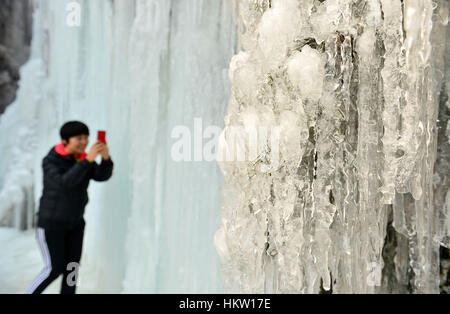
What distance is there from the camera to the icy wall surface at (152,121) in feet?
5.94

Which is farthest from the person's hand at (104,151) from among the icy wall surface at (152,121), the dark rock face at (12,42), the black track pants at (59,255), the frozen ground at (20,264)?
the dark rock face at (12,42)

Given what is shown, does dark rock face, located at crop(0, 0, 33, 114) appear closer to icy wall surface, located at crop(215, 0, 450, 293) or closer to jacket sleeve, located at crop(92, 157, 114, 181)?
jacket sleeve, located at crop(92, 157, 114, 181)

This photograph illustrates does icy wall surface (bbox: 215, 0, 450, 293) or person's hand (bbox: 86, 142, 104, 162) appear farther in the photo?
person's hand (bbox: 86, 142, 104, 162)

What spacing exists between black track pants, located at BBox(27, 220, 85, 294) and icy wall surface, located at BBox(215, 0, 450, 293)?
0.72 m

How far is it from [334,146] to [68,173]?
39.1 inches

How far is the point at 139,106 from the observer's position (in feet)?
6.46

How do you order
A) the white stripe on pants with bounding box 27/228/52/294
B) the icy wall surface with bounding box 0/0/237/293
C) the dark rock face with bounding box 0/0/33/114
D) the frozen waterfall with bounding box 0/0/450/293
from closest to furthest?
1. the frozen waterfall with bounding box 0/0/450/293
2. the white stripe on pants with bounding box 27/228/52/294
3. the icy wall surface with bounding box 0/0/237/293
4. the dark rock face with bounding box 0/0/33/114

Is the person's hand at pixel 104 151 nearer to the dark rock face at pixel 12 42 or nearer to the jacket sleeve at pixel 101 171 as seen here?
the jacket sleeve at pixel 101 171

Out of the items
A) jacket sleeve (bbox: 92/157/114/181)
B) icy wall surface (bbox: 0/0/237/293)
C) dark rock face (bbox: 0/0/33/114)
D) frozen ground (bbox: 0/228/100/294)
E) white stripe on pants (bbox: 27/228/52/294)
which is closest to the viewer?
white stripe on pants (bbox: 27/228/52/294)

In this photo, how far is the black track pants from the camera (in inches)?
55.8

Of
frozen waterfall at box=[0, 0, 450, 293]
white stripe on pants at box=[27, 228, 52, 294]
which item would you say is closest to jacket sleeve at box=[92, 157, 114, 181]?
white stripe on pants at box=[27, 228, 52, 294]

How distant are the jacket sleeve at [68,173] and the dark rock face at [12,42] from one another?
2305mm

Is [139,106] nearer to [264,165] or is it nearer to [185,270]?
[185,270]
